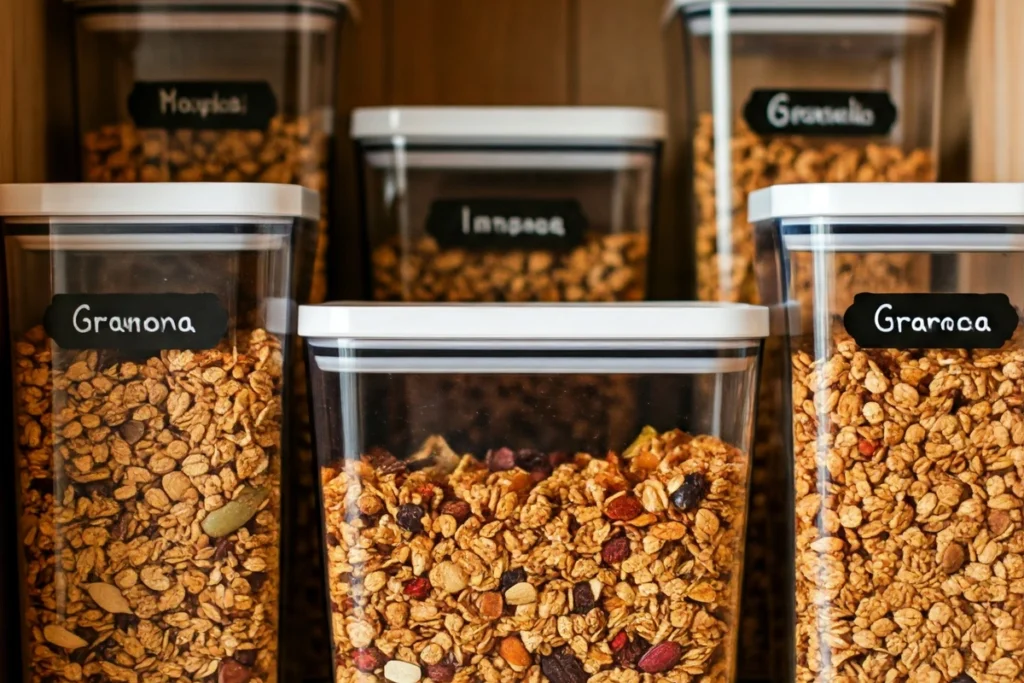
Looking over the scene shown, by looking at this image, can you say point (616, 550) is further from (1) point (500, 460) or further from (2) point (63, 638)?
(2) point (63, 638)

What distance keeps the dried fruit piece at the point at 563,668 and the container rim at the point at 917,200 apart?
37 centimetres

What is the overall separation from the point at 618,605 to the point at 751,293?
13.1 inches

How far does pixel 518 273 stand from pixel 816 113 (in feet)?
1.01

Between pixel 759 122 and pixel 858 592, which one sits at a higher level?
pixel 759 122

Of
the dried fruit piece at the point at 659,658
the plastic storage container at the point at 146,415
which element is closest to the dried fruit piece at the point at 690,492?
the dried fruit piece at the point at 659,658

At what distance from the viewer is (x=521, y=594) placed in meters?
Answer: 0.78

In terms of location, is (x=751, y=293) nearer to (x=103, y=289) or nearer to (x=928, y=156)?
(x=928, y=156)

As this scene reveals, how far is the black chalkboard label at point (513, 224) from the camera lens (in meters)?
0.98

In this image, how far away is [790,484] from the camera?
0.85 m

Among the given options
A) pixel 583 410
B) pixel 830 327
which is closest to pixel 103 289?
pixel 583 410

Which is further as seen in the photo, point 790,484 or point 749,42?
point 749,42

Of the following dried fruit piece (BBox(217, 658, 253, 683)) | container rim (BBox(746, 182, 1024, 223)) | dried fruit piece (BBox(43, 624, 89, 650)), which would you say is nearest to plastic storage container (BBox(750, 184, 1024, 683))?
container rim (BBox(746, 182, 1024, 223))

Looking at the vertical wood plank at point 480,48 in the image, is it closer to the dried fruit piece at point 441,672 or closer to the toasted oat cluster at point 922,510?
the toasted oat cluster at point 922,510

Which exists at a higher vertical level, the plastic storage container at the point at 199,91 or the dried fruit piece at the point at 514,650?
the plastic storage container at the point at 199,91
